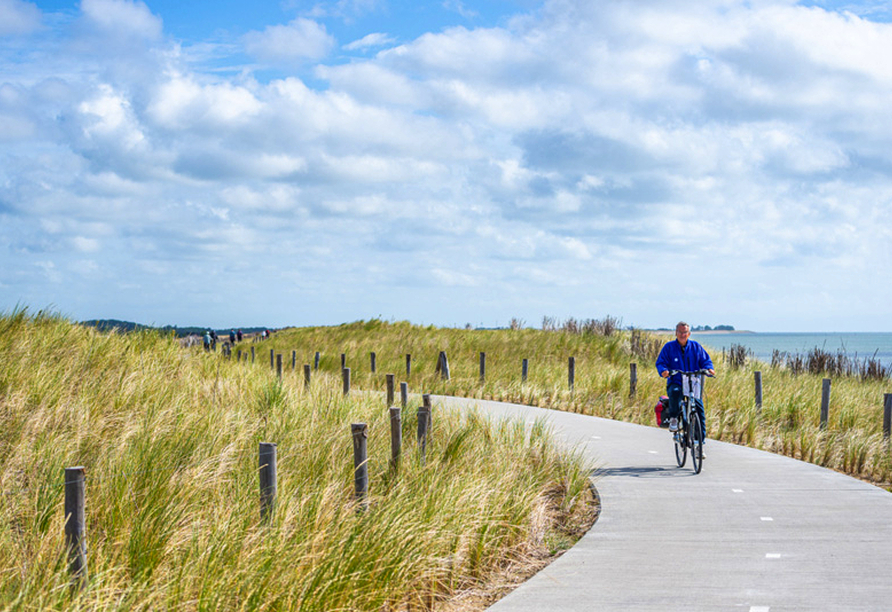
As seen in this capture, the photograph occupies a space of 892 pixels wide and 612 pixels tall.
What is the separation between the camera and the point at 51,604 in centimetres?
443

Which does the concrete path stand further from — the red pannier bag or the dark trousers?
the dark trousers

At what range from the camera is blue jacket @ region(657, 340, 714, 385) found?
36.1ft

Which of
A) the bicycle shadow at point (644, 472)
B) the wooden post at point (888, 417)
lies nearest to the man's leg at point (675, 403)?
the bicycle shadow at point (644, 472)

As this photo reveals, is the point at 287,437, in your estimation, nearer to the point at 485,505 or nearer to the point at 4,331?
the point at 485,505

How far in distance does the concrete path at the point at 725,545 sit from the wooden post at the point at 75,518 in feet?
8.72

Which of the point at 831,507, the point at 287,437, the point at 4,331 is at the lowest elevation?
the point at 831,507

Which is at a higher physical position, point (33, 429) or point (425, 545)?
point (33, 429)

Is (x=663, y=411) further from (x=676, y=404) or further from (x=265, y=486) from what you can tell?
(x=265, y=486)

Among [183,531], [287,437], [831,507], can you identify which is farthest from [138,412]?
[831,507]

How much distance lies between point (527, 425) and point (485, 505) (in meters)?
7.39

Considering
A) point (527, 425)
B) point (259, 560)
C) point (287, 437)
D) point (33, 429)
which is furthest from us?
point (527, 425)

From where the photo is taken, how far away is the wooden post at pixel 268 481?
624 cm

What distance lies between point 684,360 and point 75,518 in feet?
27.0

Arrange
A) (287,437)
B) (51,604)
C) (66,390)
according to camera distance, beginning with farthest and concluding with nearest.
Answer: (66,390) < (287,437) < (51,604)
